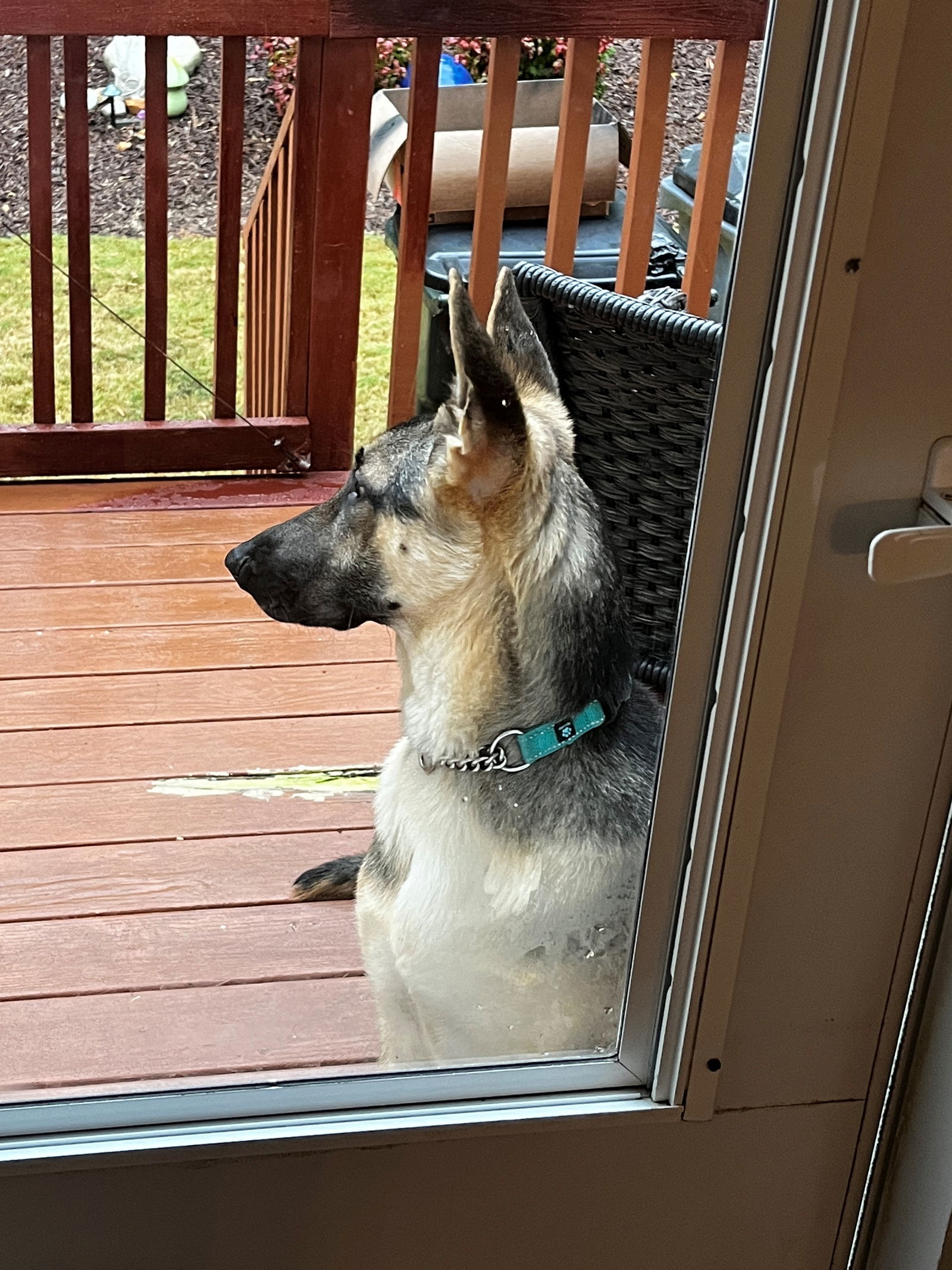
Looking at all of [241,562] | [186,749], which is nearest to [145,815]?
[186,749]

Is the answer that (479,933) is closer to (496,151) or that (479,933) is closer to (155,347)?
(496,151)

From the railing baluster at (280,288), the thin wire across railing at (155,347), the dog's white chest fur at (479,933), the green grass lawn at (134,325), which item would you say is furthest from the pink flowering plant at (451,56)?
the dog's white chest fur at (479,933)

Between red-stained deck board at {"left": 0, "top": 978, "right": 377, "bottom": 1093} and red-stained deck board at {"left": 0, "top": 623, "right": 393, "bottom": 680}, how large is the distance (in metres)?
0.71

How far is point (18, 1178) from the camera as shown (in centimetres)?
87

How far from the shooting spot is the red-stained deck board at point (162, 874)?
1657 millimetres

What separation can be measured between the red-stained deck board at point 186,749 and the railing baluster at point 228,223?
787 millimetres

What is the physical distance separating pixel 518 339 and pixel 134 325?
48.9 inches

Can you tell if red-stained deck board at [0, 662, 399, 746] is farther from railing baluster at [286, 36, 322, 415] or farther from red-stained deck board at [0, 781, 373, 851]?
railing baluster at [286, 36, 322, 415]

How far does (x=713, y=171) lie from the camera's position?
3.07 ft

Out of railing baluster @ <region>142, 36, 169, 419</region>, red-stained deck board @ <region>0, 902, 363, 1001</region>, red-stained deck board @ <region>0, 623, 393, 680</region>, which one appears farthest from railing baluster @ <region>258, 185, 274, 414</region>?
red-stained deck board @ <region>0, 902, 363, 1001</region>

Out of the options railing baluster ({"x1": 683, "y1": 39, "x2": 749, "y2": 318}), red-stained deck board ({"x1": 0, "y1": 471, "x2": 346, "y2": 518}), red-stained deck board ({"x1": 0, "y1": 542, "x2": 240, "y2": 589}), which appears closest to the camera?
railing baluster ({"x1": 683, "y1": 39, "x2": 749, "y2": 318})

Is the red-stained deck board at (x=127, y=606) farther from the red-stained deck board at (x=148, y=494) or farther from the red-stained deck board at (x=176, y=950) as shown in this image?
the red-stained deck board at (x=176, y=950)

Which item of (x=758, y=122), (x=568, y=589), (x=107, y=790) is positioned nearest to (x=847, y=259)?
(x=758, y=122)

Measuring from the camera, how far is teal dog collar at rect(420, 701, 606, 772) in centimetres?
122
